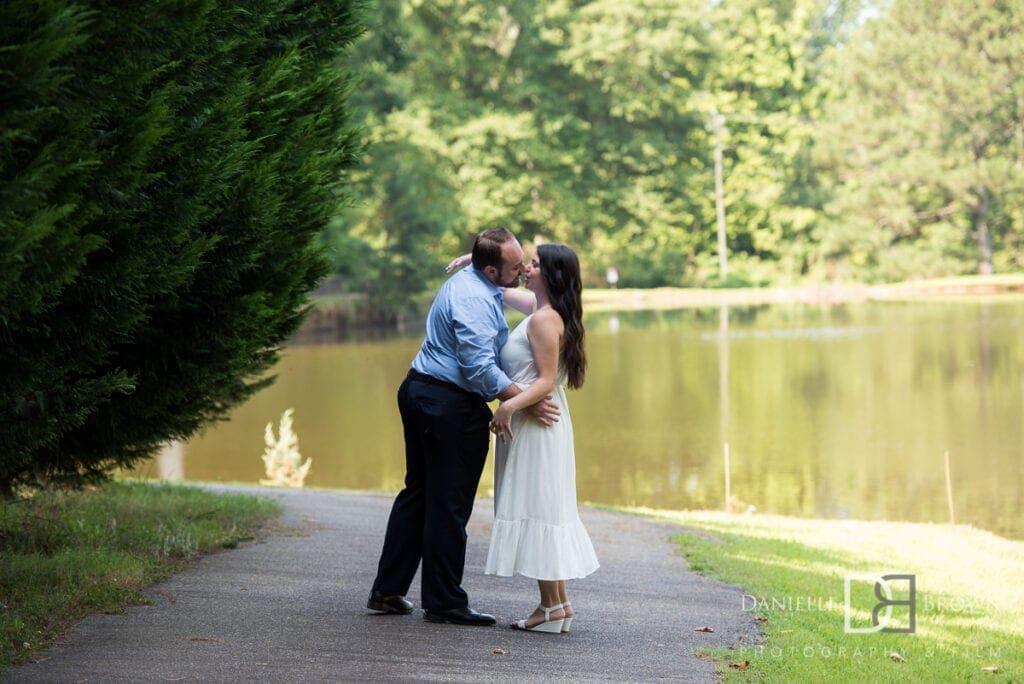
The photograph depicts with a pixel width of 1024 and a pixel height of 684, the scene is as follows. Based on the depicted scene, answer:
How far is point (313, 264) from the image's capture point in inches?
318

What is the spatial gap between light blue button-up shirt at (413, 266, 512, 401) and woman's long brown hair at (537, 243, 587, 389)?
0.28 m

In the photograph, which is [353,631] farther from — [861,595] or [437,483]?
[861,595]

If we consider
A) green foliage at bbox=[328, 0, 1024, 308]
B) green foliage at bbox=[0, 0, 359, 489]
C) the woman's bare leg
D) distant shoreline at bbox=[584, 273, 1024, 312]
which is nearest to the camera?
green foliage at bbox=[0, 0, 359, 489]

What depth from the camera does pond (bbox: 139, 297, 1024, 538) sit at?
1778 cm

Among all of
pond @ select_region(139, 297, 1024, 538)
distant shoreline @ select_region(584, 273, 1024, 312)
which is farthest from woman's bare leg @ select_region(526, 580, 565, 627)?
distant shoreline @ select_region(584, 273, 1024, 312)

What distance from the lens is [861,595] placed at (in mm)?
8672

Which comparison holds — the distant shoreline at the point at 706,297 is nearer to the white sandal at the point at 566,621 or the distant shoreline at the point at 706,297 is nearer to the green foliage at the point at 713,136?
the green foliage at the point at 713,136

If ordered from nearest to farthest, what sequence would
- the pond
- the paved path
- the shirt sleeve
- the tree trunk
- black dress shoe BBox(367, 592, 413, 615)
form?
the paved path
the shirt sleeve
black dress shoe BBox(367, 592, 413, 615)
the pond
the tree trunk

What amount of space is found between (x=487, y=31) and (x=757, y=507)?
43.7 m

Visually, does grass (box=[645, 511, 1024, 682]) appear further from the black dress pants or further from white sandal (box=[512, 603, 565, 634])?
the black dress pants

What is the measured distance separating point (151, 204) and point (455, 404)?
1.64 m

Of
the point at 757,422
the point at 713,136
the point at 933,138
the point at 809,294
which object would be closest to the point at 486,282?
the point at 757,422

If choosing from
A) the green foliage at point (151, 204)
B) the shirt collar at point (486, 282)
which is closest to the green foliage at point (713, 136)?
the green foliage at point (151, 204)

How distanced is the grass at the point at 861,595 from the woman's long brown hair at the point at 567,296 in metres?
1.53
